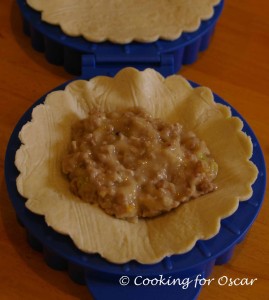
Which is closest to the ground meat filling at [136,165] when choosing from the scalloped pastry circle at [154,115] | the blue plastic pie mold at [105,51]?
the scalloped pastry circle at [154,115]

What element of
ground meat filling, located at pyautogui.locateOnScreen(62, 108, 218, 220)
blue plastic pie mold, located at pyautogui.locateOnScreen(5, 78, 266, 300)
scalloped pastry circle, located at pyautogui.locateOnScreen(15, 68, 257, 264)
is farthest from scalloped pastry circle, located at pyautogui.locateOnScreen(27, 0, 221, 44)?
blue plastic pie mold, located at pyautogui.locateOnScreen(5, 78, 266, 300)

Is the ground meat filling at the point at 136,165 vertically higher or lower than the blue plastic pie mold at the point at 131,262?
higher

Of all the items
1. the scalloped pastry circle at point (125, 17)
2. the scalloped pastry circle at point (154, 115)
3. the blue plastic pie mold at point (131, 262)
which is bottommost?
the blue plastic pie mold at point (131, 262)

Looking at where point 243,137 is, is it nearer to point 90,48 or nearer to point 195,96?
point 195,96

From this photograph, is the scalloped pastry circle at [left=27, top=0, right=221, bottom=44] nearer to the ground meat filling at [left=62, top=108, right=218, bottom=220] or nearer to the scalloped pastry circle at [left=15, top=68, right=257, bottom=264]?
the scalloped pastry circle at [left=15, top=68, right=257, bottom=264]

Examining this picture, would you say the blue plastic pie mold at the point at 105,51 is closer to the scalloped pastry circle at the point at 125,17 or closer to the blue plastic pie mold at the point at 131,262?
the scalloped pastry circle at the point at 125,17

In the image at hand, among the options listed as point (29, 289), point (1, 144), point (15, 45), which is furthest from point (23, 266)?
point (15, 45)
